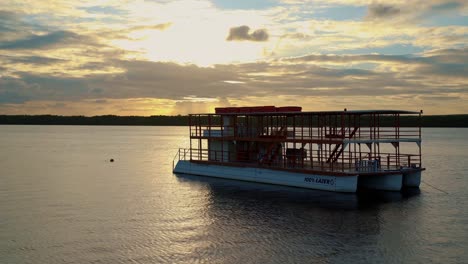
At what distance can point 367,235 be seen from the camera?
28141 mm

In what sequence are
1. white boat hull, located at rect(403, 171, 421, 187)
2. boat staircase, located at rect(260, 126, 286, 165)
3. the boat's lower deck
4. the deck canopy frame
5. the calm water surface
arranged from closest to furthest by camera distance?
the calm water surface, the boat's lower deck, the deck canopy frame, white boat hull, located at rect(403, 171, 421, 187), boat staircase, located at rect(260, 126, 286, 165)

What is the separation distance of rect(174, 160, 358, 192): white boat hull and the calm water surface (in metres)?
0.92

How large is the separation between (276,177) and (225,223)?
47.5 ft

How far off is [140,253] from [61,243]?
5.34 m

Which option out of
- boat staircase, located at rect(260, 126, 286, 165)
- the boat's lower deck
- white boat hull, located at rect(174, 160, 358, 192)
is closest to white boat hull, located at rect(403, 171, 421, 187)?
the boat's lower deck

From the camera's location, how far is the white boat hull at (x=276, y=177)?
4016 cm

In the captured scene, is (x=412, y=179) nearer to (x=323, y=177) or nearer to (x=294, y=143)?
(x=323, y=177)

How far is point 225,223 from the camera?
104 ft

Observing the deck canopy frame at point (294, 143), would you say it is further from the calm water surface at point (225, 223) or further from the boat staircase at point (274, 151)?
the calm water surface at point (225, 223)

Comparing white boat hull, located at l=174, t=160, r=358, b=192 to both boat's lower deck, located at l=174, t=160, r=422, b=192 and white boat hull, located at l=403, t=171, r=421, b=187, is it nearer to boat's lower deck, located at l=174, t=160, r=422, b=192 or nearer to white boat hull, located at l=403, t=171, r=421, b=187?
boat's lower deck, located at l=174, t=160, r=422, b=192

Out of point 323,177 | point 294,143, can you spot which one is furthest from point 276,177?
point 323,177

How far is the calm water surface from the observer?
25000 millimetres

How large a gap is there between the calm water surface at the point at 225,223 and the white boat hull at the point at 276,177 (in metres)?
0.92

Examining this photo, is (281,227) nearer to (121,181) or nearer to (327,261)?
(327,261)
